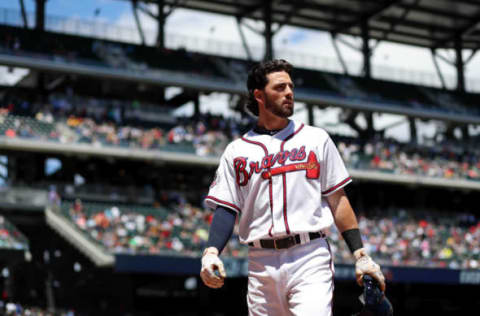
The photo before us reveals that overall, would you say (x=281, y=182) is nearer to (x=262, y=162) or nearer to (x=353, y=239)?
(x=262, y=162)

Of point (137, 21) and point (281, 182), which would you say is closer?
point (281, 182)

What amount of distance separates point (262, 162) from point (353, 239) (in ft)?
2.46

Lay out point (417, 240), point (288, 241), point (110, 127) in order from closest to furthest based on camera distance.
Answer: point (288, 241), point (110, 127), point (417, 240)

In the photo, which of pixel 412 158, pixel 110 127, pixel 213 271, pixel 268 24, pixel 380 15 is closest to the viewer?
pixel 213 271

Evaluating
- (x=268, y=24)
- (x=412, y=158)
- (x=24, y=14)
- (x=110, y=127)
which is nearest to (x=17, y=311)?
(x=110, y=127)

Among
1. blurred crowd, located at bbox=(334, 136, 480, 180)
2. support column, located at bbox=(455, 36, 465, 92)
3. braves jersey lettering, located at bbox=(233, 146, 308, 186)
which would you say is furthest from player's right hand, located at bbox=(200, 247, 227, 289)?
support column, located at bbox=(455, 36, 465, 92)

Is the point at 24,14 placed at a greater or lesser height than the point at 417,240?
greater

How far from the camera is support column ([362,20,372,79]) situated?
124 feet

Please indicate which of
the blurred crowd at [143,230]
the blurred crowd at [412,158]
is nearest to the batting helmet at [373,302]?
the blurred crowd at [143,230]

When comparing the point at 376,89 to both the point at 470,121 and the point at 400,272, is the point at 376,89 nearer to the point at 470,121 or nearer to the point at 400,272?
the point at 470,121

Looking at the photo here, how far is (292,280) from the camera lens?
180 inches

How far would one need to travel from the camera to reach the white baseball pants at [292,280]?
4.53 metres

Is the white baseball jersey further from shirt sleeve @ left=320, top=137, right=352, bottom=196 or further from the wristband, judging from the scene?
the wristband

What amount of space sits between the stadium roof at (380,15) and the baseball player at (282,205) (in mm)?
29887
